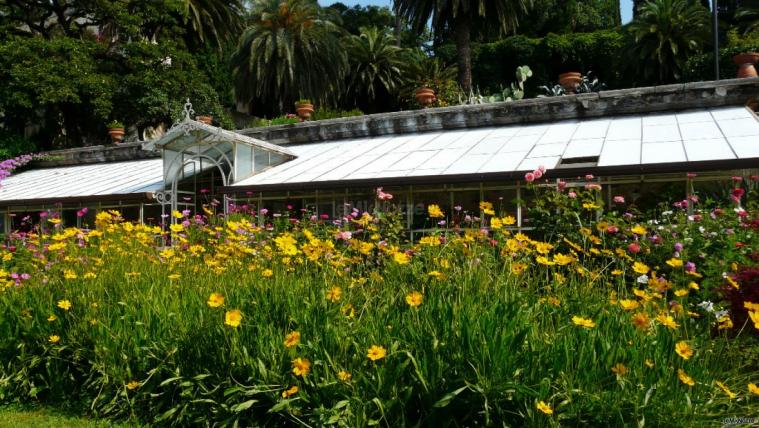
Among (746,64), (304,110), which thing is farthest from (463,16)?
(746,64)

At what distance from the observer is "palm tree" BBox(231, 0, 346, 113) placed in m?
28.6

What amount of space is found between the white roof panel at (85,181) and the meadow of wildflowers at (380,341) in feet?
27.4

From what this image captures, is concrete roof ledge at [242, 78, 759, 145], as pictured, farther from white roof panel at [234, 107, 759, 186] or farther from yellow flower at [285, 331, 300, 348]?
yellow flower at [285, 331, 300, 348]

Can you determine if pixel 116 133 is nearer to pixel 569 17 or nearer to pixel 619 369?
pixel 619 369

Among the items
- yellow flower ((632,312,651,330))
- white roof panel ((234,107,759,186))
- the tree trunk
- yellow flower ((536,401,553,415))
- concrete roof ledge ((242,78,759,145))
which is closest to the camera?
yellow flower ((536,401,553,415))

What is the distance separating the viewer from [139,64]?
888 inches

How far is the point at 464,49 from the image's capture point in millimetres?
23062

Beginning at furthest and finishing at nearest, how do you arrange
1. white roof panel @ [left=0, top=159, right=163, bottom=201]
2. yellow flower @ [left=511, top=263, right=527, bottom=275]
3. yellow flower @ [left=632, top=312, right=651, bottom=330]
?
white roof panel @ [left=0, top=159, right=163, bottom=201], yellow flower @ [left=511, top=263, right=527, bottom=275], yellow flower @ [left=632, top=312, right=651, bottom=330]

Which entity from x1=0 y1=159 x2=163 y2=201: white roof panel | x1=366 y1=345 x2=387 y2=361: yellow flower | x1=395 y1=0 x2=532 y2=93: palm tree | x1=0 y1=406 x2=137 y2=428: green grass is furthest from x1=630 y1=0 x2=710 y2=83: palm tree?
x1=0 y1=406 x2=137 y2=428: green grass

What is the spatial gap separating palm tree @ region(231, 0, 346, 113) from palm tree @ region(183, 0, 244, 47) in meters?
1.15

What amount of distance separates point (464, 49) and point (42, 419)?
68.7ft

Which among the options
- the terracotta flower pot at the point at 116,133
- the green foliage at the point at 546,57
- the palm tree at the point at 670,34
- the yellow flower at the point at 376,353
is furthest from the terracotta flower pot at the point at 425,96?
the green foliage at the point at 546,57

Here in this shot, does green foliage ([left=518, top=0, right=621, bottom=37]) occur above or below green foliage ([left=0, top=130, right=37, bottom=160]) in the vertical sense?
above

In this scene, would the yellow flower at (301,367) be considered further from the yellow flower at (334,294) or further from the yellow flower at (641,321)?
the yellow flower at (641,321)
